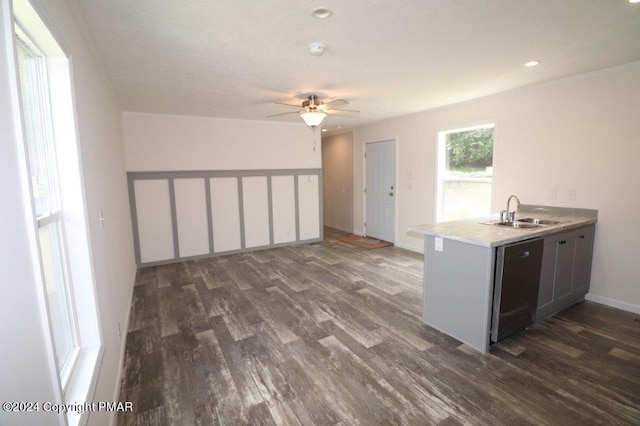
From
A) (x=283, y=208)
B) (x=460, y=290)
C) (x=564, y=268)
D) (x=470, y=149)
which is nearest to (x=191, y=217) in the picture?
(x=283, y=208)

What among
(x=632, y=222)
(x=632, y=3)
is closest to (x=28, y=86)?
(x=632, y=3)

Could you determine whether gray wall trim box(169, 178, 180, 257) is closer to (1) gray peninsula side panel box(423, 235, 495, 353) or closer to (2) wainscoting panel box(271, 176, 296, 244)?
(2) wainscoting panel box(271, 176, 296, 244)

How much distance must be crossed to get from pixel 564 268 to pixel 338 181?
5.08 m

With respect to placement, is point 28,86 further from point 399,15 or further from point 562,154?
point 562,154

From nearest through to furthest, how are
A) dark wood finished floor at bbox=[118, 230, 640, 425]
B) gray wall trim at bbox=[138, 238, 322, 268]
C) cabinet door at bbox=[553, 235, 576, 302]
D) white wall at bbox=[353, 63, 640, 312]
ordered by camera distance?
Answer: 1. dark wood finished floor at bbox=[118, 230, 640, 425]
2. cabinet door at bbox=[553, 235, 576, 302]
3. white wall at bbox=[353, 63, 640, 312]
4. gray wall trim at bbox=[138, 238, 322, 268]

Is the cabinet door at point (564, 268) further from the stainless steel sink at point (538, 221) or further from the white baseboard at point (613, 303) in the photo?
the white baseboard at point (613, 303)

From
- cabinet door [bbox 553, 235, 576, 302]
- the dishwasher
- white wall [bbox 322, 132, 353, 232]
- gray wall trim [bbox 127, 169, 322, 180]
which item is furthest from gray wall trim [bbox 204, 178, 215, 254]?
cabinet door [bbox 553, 235, 576, 302]

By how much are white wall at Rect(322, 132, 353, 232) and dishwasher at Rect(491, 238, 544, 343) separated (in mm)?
4673

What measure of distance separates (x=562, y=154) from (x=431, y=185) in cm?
184

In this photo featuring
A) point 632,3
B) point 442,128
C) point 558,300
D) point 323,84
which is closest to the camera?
point 632,3

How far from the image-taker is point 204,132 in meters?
5.07

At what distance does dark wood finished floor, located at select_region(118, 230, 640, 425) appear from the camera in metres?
1.84

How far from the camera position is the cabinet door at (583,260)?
312 cm

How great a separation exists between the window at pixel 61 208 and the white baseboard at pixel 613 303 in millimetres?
4558
